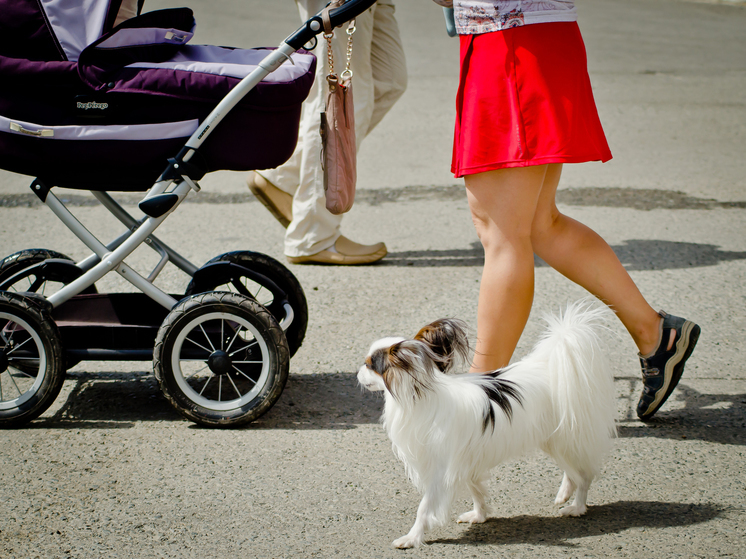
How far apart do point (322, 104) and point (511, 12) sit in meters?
1.92

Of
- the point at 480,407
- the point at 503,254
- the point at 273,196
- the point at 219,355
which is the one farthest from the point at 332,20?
the point at 273,196

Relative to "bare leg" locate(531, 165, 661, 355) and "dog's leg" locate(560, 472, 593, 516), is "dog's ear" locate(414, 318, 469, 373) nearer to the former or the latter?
"dog's leg" locate(560, 472, 593, 516)

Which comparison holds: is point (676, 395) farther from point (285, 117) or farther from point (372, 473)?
point (285, 117)

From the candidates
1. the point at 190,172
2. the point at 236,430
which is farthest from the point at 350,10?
the point at 236,430

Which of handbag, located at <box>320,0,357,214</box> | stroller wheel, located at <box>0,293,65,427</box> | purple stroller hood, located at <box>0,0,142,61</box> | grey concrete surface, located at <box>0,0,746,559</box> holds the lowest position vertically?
grey concrete surface, located at <box>0,0,746,559</box>

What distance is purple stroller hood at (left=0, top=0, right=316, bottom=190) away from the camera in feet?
8.57

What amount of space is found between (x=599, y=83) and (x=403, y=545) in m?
8.15

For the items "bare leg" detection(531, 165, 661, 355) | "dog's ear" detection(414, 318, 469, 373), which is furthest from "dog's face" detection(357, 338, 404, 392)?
"bare leg" detection(531, 165, 661, 355)

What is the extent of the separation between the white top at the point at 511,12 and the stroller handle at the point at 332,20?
359 mm

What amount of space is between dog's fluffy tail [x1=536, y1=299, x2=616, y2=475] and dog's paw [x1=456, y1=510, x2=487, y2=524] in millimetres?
285

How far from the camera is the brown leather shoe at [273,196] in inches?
181

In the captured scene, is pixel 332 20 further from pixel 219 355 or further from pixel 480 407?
pixel 480 407

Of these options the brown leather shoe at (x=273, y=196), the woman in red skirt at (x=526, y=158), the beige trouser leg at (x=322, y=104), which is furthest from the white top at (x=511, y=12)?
the brown leather shoe at (x=273, y=196)

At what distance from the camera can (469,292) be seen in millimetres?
4148
